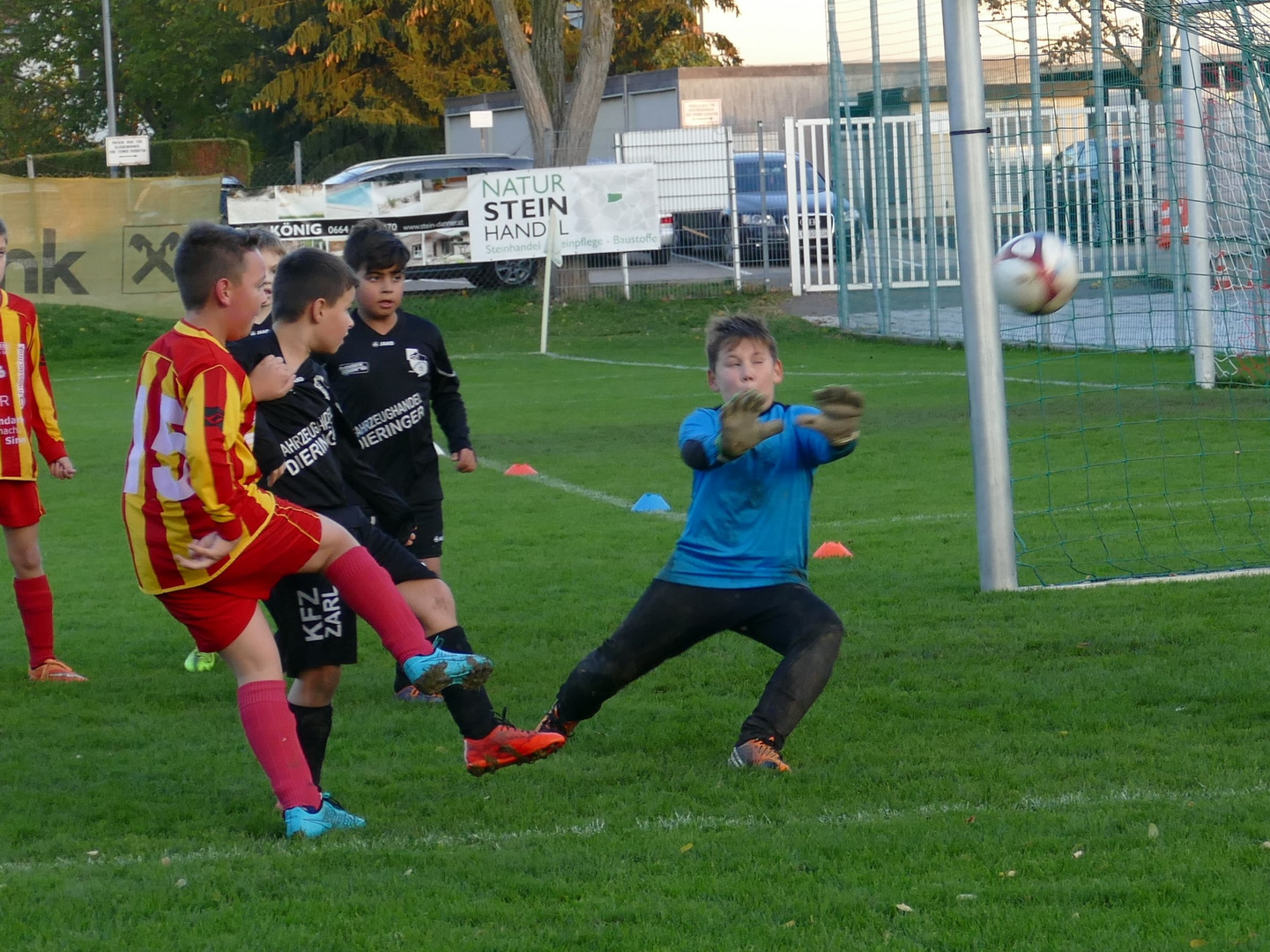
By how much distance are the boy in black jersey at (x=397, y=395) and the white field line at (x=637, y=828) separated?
5.01 ft

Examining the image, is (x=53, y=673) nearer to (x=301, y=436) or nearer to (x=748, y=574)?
(x=301, y=436)

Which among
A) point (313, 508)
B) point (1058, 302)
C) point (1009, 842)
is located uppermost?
point (1058, 302)

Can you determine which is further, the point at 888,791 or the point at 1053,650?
the point at 1053,650

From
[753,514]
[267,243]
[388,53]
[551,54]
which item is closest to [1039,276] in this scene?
[753,514]

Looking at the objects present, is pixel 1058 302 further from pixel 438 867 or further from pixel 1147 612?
pixel 438 867

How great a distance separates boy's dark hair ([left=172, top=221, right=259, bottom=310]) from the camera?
4008 mm

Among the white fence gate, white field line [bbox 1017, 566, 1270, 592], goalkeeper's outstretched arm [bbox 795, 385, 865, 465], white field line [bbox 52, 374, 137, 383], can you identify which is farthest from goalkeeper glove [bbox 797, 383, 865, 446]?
white field line [bbox 52, 374, 137, 383]

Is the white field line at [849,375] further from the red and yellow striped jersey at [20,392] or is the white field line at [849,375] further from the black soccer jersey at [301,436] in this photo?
the black soccer jersey at [301,436]

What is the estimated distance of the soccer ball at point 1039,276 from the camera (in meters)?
6.17

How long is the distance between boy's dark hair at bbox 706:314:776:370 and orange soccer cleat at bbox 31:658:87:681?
291 centimetres

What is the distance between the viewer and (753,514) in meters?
4.56

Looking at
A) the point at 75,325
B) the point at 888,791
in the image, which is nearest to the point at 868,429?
the point at 888,791

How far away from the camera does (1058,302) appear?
6.21 m

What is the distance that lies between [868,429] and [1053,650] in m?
6.52
